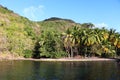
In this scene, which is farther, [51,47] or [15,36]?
[15,36]

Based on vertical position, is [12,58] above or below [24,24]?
below

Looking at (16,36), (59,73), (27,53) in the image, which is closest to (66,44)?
(27,53)

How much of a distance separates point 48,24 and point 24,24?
109ft

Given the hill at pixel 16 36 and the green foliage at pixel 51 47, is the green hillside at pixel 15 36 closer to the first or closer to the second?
the hill at pixel 16 36

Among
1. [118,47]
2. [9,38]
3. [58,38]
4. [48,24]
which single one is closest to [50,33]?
[58,38]

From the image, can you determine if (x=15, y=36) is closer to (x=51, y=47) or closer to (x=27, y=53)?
(x=27, y=53)

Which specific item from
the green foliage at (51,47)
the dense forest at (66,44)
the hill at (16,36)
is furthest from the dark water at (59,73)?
the hill at (16,36)

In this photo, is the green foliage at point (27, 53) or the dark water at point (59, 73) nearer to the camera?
the dark water at point (59, 73)

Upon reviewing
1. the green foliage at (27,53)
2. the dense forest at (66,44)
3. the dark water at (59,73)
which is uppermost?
the dense forest at (66,44)

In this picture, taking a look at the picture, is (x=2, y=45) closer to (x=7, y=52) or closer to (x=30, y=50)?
(x=7, y=52)

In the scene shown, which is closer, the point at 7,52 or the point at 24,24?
the point at 7,52

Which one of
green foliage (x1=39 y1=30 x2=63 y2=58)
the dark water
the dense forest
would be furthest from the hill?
the dark water

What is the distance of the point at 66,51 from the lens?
417 feet

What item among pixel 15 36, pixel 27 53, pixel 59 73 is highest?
pixel 15 36
